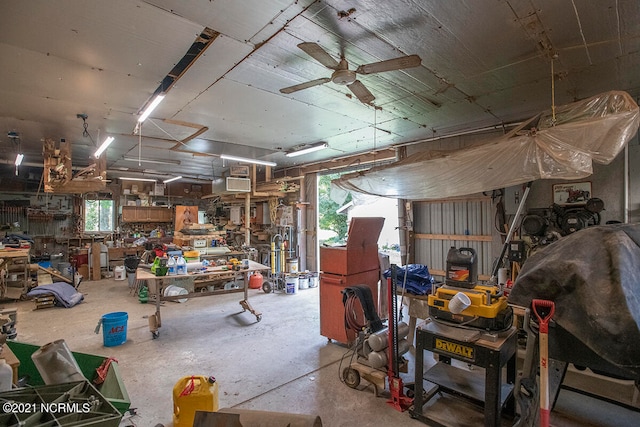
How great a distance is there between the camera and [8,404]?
174 centimetres

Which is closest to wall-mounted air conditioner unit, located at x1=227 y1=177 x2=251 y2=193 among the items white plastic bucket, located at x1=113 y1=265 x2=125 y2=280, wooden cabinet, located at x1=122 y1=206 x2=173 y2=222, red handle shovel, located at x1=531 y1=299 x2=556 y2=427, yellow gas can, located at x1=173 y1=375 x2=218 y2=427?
white plastic bucket, located at x1=113 y1=265 x2=125 y2=280

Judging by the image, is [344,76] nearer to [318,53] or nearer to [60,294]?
[318,53]

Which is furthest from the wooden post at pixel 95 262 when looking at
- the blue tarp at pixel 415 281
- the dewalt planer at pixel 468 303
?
the dewalt planer at pixel 468 303

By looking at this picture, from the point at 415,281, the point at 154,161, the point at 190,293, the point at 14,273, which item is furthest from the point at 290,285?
the point at 14,273

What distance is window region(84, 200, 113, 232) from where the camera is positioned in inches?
380

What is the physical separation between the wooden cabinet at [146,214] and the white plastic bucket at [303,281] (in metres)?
6.28

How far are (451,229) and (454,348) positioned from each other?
313cm

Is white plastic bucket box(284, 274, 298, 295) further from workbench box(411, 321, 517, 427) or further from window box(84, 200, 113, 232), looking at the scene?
window box(84, 200, 113, 232)

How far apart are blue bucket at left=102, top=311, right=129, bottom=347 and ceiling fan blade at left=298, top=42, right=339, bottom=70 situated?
3834 mm

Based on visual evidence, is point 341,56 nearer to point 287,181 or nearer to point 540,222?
point 540,222

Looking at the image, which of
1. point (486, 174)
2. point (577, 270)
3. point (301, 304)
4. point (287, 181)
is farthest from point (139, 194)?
point (577, 270)

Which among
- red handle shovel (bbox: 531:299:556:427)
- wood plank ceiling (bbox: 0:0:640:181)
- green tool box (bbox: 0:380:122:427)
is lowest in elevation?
green tool box (bbox: 0:380:122:427)

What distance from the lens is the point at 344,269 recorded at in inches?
148

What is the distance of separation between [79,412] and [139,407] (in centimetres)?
96
